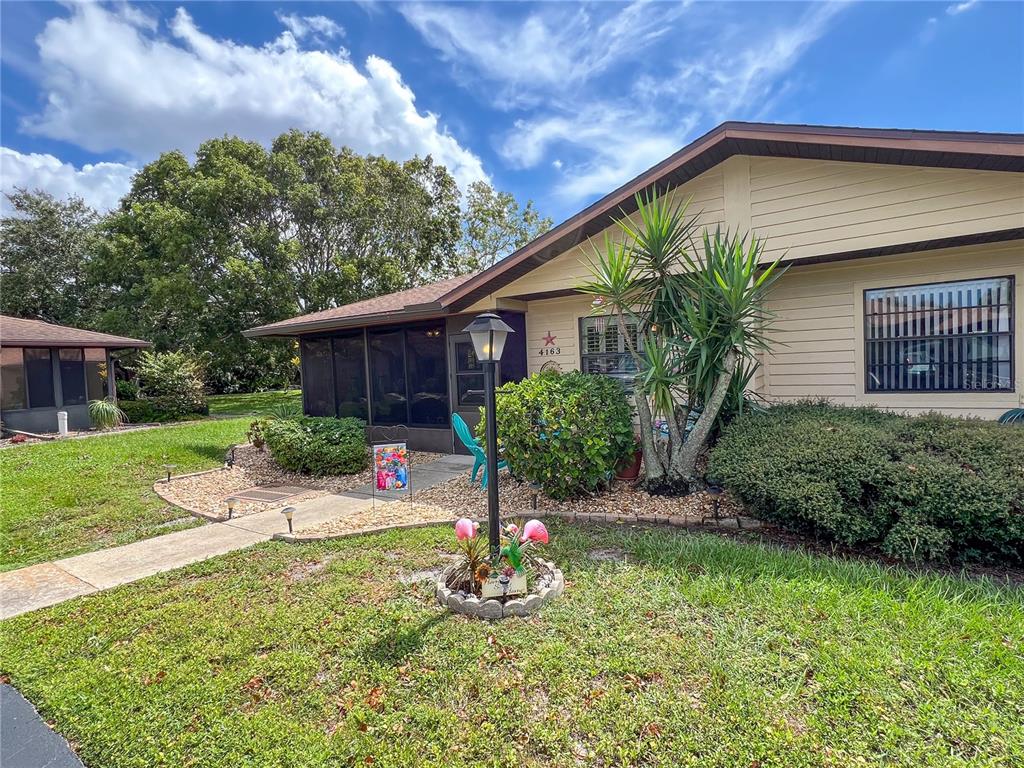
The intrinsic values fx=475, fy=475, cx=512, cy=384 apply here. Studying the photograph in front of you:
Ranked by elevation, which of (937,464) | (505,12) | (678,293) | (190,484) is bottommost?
(190,484)

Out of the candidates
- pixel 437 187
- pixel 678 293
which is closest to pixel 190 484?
pixel 678 293

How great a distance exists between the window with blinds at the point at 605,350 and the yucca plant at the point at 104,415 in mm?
14159

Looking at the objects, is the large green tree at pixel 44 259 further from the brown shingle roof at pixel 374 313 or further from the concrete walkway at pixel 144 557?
the concrete walkway at pixel 144 557

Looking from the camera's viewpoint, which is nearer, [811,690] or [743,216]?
[811,690]

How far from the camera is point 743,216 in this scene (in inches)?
234

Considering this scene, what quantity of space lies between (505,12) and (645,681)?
854 centimetres

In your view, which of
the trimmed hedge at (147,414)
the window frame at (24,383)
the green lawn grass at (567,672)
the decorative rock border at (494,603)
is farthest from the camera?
the trimmed hedge at (147,414)

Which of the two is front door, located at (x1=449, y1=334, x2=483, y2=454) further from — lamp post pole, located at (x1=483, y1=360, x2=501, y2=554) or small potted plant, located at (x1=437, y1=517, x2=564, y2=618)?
small potted plant, located at (x1=437, y1=517, x2=564, y2=618)

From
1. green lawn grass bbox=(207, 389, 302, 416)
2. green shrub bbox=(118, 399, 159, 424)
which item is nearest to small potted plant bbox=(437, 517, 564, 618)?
green lawn grass bbox=(207, 389, 302, 416)

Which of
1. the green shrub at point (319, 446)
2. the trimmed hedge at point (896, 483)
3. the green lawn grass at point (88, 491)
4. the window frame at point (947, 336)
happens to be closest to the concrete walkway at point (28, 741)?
the green lawn grass at point (88, 491)

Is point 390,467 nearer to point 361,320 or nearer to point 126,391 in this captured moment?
point 361,320

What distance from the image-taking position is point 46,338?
13.4 m

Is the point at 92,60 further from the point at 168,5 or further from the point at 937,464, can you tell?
the point at 937,464

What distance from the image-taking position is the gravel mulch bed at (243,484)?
6.36 metres
